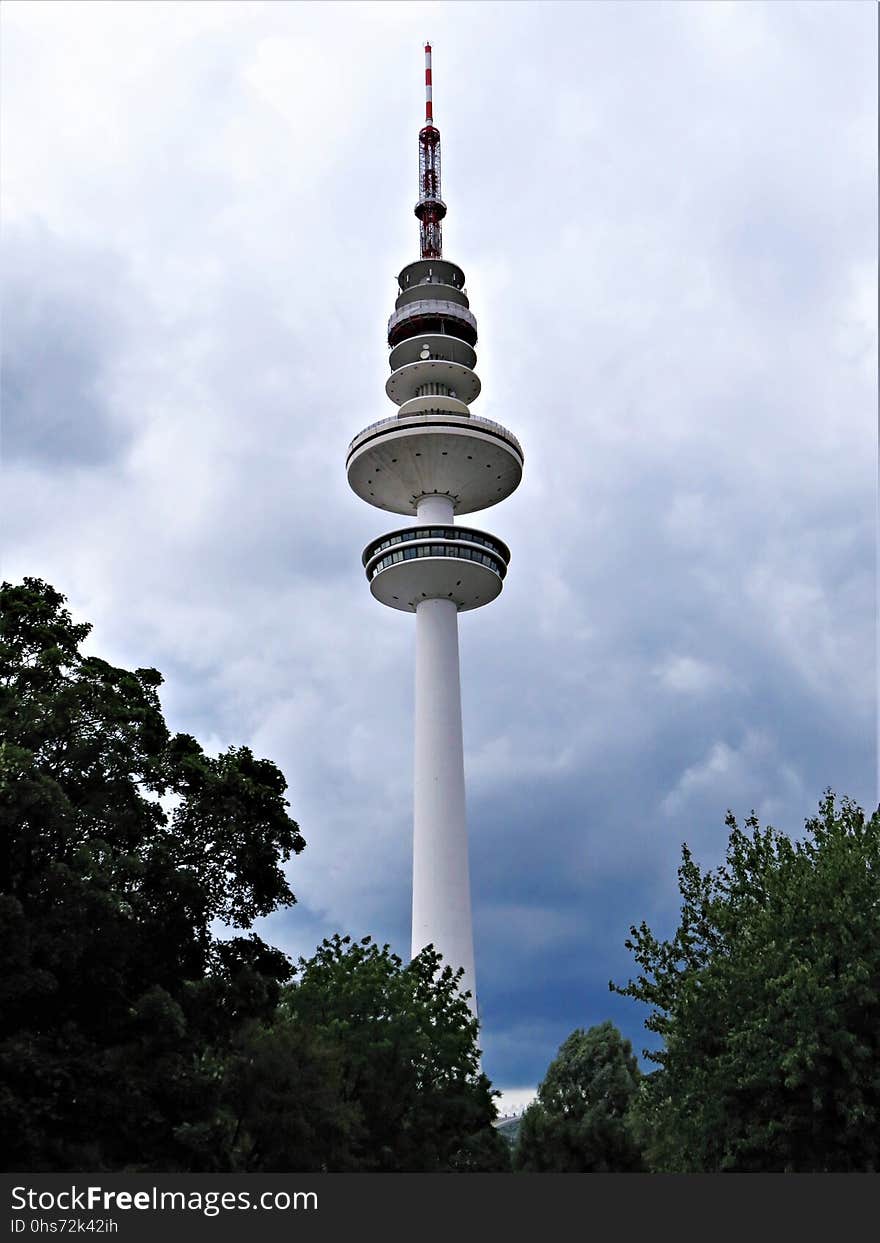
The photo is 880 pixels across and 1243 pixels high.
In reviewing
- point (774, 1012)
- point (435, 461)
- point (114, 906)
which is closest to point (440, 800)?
point (435, 461)

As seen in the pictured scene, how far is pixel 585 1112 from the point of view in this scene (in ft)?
222

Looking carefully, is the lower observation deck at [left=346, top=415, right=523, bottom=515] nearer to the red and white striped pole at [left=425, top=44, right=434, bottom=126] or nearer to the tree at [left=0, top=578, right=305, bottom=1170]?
the red and white striped pole at [left=425, top=44, right=434, bottom=126]

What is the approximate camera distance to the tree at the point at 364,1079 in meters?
30.0

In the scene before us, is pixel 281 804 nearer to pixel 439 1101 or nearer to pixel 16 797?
pixel 16 797

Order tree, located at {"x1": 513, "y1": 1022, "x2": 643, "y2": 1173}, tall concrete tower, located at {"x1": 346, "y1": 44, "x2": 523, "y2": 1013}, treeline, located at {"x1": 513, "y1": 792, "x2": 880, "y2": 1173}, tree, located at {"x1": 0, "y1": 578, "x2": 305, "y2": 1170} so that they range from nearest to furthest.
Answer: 1. tree, located at {"x1": 0, "y1": 578, "x2": 305, "y2": 1170}
2. treeline, located at {"x1": 513, "y1": 792, "x2": 880, "y2": 1173}
3. tree, located at {"x1": 513, "y1": 1022, "x2": 643, "y2": 1173}
4. tall concrete tower, located at {"x1": 346, "y1": 44, "x2": 523, "y2": 1013}

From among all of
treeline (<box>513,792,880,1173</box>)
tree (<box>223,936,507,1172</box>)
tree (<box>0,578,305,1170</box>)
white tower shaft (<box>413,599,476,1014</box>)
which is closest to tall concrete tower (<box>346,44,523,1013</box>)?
white tower shaft (<box>413,599,476,1014</box>)

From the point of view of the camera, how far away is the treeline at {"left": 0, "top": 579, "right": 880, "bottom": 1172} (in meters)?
25.0

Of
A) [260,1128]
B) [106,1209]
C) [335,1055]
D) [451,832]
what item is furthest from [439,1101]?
[451,832]

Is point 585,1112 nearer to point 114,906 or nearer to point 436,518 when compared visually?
point 436,518

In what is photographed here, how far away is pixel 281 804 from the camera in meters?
31.1

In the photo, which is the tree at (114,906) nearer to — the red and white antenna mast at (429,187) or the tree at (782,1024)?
the tree at (782,1024)

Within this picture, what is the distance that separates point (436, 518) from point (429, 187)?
29399 millimetres

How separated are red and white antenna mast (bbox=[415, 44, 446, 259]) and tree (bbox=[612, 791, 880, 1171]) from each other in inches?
2580

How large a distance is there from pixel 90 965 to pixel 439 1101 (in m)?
16.0
